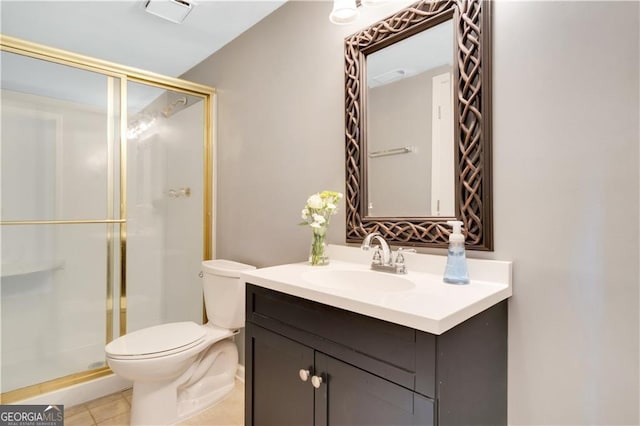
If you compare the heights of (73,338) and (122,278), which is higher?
(122,278)

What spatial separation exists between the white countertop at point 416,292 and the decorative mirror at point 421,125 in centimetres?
9

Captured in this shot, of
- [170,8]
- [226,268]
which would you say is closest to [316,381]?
[226,268]

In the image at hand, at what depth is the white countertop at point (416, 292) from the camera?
0.79 metres

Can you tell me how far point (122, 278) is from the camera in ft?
6.97

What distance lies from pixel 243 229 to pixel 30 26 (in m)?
1.76

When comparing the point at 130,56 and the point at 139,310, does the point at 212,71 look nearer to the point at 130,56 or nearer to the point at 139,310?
the point at 130,56

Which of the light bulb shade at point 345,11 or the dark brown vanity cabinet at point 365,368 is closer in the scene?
the dark brown vanity cabinet at point 365,368

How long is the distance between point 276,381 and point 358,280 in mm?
466

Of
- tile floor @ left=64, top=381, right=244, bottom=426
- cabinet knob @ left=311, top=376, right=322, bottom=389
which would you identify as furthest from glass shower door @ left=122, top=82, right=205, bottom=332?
cabinet knob @ left=311, top=376, right=322, bottom=389

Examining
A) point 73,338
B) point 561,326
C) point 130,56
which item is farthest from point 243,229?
point 561,326

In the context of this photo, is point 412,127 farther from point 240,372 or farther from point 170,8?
point 240,372

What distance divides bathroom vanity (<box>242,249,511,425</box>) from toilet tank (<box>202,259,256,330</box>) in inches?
23.5

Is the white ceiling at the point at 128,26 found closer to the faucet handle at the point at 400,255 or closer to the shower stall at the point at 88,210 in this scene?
the shower stall at the point at 88,210
